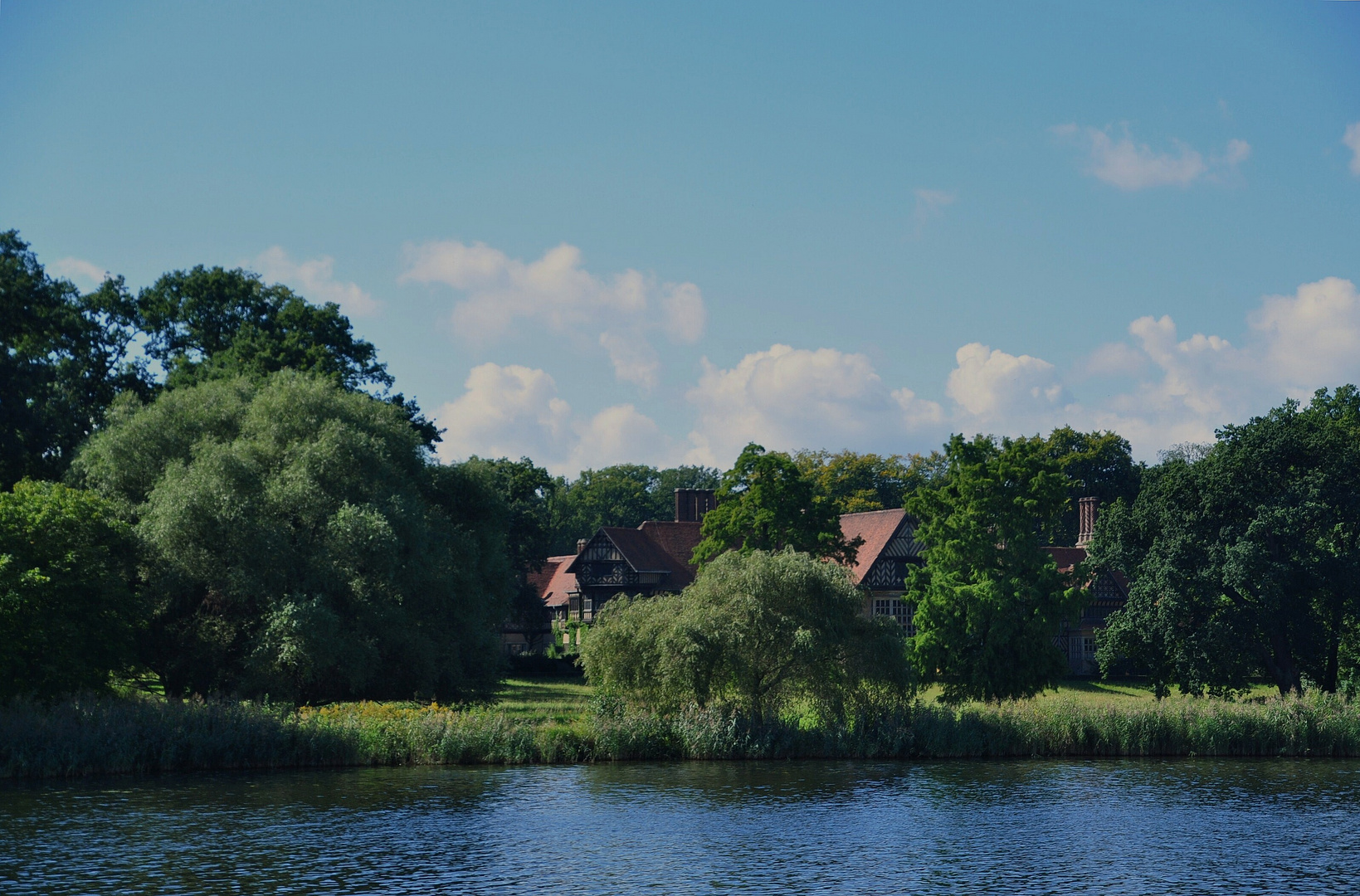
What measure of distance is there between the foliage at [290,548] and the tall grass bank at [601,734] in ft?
10.3

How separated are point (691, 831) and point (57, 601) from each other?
732 inches

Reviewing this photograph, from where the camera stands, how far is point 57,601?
1309 inches

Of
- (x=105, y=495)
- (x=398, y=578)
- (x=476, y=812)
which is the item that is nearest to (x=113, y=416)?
(x=105, y=495)

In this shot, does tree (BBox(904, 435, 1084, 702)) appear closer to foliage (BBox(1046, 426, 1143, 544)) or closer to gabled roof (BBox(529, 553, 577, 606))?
gabled roof (BBox(529, 553, 577, 606))

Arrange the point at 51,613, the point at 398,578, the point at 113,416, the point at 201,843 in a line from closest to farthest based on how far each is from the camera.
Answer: the point at 201,843, the point at 51,613, the point at 398,578, the point at 113,416

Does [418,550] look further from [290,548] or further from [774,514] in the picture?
[774,514]

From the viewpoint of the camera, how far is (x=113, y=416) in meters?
44.2

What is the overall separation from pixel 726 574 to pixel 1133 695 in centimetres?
3289

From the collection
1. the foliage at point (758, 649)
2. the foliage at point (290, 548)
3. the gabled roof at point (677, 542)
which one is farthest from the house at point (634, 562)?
the foliage at point (758, 649)

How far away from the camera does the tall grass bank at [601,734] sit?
3162 cm

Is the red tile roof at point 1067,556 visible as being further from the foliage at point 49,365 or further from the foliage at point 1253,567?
the foliage at point 49,365

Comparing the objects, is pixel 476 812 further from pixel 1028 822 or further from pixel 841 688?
pixel 841 688

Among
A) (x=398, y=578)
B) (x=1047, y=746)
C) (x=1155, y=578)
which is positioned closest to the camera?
(x=1047, y=746)

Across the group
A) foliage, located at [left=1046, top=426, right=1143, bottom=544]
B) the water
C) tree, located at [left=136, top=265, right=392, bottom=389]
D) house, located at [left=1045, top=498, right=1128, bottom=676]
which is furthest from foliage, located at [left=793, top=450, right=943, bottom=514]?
the water
